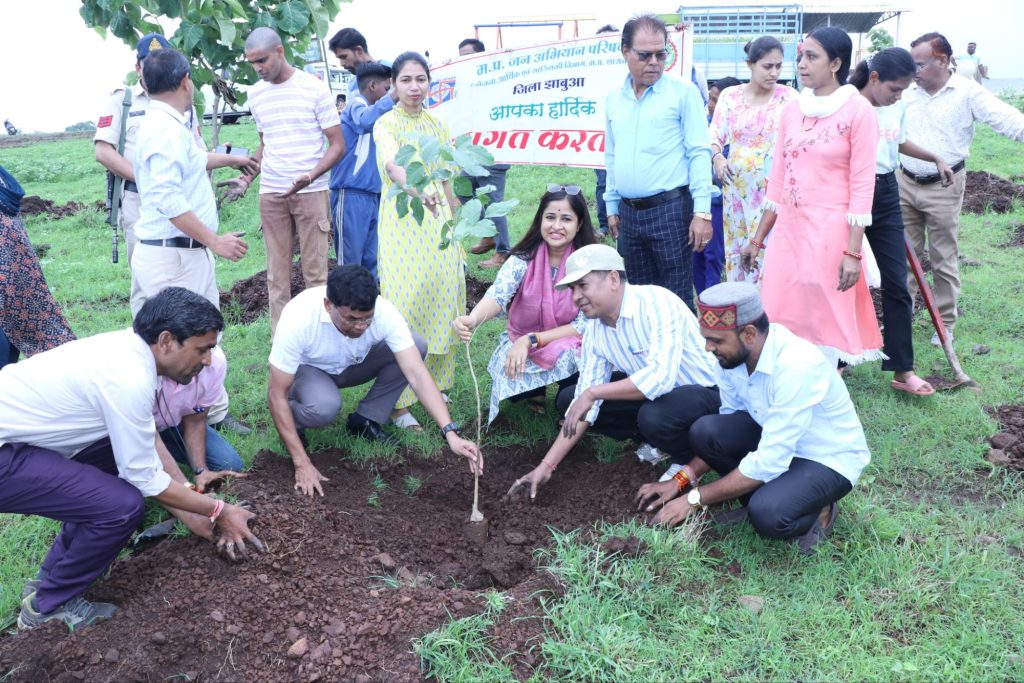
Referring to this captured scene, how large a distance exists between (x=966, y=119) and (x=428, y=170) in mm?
3663

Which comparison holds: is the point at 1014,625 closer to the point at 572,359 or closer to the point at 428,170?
the point at 572,359

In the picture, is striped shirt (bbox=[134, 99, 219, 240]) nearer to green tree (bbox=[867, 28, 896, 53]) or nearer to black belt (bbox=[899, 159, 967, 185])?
black belt (bbox=[899, 159, 967, 185])

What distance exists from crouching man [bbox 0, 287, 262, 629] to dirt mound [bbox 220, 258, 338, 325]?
144 inches

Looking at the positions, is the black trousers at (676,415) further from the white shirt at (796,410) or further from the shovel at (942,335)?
the shovel at (942,335)

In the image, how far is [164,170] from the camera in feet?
13.2

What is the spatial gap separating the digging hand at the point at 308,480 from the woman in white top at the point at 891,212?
321 centimetres

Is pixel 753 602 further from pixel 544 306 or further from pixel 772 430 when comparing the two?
pixel 544 306

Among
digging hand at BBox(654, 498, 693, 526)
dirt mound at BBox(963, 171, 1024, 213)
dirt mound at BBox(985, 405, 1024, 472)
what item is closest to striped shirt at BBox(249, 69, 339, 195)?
digging hand at BBox(654, 498, 693, 526)

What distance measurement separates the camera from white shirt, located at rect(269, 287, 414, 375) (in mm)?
3865

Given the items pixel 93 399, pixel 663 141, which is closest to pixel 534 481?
pixel 93 399

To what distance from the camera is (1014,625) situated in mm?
2887

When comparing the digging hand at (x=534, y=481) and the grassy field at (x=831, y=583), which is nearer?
the grassy field at (x=831, y=583)

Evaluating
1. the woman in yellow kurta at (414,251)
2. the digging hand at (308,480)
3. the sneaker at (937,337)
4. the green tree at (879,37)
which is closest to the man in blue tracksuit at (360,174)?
the woman in yellow kurta at (414,251)

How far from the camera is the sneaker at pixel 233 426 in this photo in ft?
14.9
